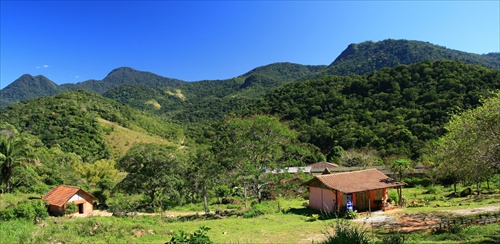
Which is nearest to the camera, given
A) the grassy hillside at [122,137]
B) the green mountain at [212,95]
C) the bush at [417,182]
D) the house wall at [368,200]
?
the house wall at [368,200]

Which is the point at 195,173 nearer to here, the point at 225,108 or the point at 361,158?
the point at 361,158

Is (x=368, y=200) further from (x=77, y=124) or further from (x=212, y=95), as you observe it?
(x=212, y=95)

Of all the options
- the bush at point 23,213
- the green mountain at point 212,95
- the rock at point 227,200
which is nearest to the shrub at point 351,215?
the rock at point 227,200

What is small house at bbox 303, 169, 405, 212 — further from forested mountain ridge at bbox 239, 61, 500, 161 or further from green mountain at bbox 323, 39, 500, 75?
green mountain at bbox 323, 39, 500, 75

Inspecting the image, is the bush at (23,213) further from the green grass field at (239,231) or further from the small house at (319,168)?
the small house at (319,168)

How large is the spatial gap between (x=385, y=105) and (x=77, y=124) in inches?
2570

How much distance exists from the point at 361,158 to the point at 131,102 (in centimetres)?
13773

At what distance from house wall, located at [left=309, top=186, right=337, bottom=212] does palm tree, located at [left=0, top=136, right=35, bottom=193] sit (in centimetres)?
3030

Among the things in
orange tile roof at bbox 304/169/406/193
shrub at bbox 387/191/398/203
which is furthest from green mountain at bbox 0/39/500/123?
orange tile roof at bbox 304/169/406/193

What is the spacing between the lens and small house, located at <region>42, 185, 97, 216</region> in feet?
91.3

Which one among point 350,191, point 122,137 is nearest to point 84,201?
point 350,191

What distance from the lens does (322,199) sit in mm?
22312

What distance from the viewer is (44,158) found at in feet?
153

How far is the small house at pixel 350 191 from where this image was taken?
2058 cm
